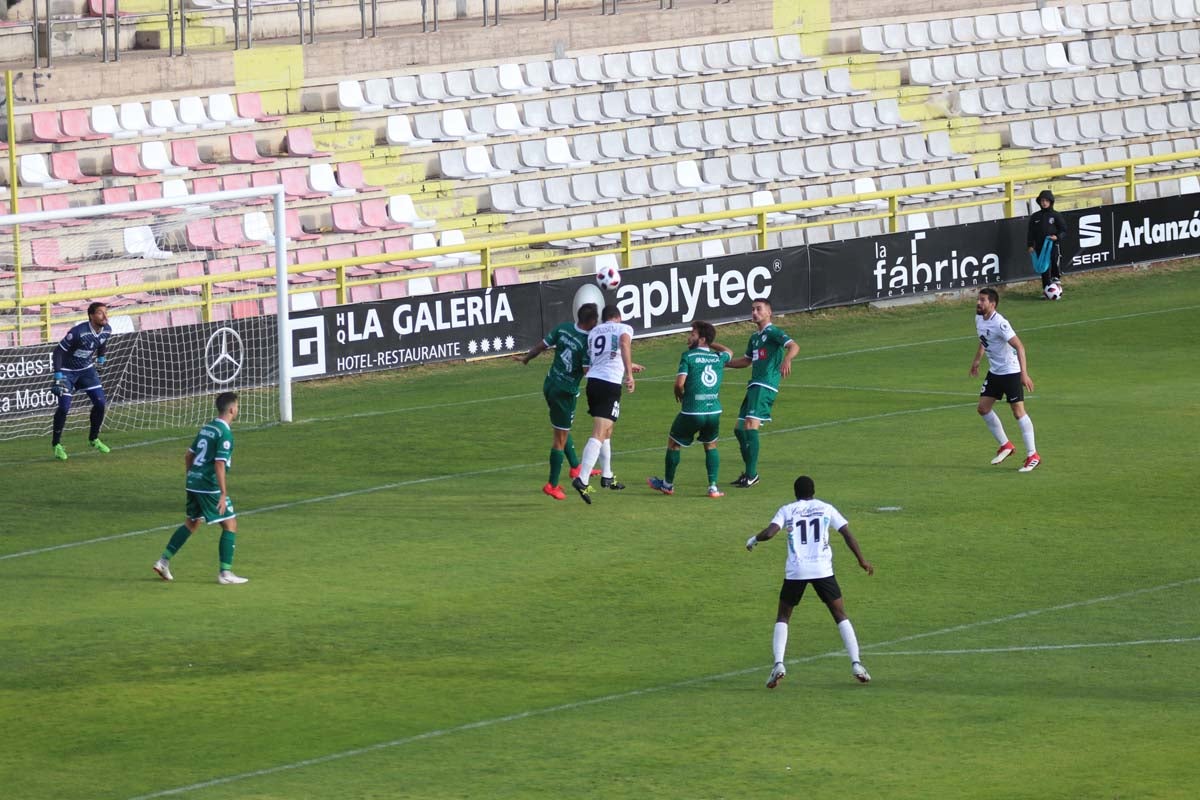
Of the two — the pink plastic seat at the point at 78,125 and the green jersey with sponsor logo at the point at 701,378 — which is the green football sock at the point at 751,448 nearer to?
the green jersey with sponsor logo at the point at 701,378

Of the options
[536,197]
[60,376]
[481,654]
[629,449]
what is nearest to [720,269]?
[536,197]

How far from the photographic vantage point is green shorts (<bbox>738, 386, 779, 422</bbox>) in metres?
20.5

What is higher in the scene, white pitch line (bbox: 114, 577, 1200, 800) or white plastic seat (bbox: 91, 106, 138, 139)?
white plastic seat (bbox: 91, 106, 138, 139)

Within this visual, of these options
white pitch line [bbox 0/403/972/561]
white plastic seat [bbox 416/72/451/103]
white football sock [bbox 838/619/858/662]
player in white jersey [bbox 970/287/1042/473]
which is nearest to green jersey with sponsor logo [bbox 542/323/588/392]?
white pitch line [bbox 0/403/972/561]

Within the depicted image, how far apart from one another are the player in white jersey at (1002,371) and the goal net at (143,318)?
353 inches

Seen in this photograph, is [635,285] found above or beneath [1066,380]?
above

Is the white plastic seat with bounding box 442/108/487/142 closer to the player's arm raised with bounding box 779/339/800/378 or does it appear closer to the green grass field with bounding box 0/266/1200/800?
the green grass field with bounding box 0/266/1200/800

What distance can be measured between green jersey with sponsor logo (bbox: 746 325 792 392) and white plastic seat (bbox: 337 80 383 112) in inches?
576

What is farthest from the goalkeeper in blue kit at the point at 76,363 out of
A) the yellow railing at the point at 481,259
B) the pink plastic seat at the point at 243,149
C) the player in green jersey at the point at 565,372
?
the pink plastic seat at the point at 243,149

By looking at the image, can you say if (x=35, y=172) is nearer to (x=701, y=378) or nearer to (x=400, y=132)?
(x=400, y=132)

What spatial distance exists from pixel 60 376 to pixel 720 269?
37.5ft

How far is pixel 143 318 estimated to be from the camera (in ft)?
87.8

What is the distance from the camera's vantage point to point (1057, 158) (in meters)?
41.4

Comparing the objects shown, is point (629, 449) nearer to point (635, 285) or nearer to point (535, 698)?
point (635, 285)
